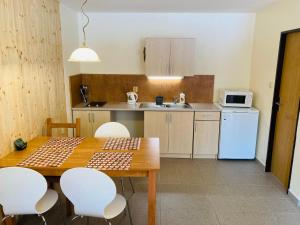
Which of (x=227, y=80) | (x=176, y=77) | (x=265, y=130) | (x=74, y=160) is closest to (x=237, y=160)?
(x=265, y=130)

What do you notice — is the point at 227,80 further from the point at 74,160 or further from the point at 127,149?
the point at 74,160

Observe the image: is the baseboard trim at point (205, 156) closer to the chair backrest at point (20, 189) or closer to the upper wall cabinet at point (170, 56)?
the upper wall cabinet at point (170, 56)

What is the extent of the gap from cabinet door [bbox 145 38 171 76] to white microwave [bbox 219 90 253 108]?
1062 millimetres

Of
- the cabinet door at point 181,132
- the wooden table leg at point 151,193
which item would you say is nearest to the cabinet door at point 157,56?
the cabinet door at point 181,132

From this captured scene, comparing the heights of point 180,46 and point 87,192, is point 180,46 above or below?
above

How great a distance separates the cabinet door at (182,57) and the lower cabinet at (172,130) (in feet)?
2.35

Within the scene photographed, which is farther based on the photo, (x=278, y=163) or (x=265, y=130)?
(x=265, y=130)

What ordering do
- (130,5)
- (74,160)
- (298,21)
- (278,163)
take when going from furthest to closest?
(130,5)
(278,163)
(298,21)
(74,160)

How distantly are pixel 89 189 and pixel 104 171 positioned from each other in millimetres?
263

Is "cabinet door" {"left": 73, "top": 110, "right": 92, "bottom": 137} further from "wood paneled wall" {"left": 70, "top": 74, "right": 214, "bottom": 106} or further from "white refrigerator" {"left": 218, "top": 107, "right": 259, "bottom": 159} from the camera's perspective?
"white refrigerator" {"left": 218, "top": 107, "right": 259, "bottom": 159}

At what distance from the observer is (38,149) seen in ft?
8.19

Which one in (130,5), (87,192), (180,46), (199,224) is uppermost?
(130,5)

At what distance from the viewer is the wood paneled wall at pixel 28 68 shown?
2.31 metres

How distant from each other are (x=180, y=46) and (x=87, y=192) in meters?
2.94
